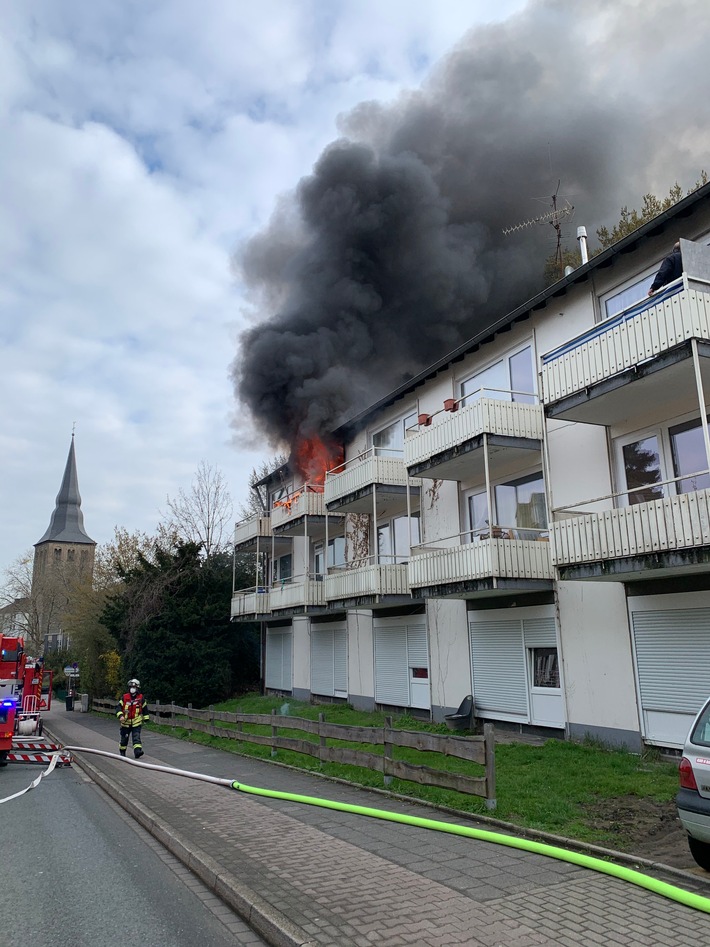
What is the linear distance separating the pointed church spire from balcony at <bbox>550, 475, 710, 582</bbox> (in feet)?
259

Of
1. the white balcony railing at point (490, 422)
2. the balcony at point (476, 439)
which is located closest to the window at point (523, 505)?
the balcony at point (476, 439)

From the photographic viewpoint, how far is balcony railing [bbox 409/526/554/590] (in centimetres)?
1197

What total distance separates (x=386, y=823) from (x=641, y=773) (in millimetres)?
4065

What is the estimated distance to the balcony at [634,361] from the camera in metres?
9.11

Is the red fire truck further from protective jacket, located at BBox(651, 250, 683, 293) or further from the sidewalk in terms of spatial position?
protective jacket, located at BBox(651, 250, 683, 293)

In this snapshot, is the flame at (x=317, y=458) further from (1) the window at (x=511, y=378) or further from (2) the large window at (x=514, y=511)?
(2) the large window at (x=514, y=511)

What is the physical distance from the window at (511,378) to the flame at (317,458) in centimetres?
708

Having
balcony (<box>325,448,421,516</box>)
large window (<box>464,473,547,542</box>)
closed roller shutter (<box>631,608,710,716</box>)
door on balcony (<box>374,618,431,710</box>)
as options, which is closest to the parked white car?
closed roller shutter (<box>631,608,710,716</box>)

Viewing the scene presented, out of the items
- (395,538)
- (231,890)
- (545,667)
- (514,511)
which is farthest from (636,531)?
(395,538)

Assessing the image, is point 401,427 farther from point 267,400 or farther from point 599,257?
point 599,257

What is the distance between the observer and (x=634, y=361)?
9.71 metres

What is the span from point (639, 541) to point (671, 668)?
2048 mm

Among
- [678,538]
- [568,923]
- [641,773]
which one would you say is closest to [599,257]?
[678,538]

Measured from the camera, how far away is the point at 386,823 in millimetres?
6559
